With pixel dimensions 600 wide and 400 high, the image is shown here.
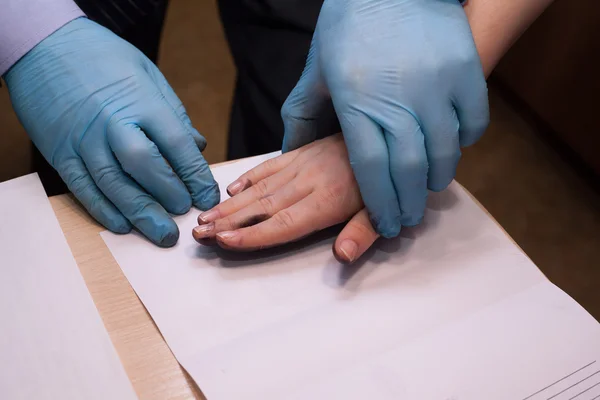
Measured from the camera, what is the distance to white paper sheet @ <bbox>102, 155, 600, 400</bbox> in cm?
54

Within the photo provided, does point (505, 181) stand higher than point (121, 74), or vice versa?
point (121, 74)

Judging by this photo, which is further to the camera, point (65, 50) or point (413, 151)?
point (65, 50)

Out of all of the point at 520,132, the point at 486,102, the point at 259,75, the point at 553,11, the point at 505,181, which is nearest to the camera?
the point at 486,102

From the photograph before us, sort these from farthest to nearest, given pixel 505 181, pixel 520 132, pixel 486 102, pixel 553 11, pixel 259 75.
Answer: pixel 520 132, pixel 505 181, pixel 553 11, pixel 259 75, pixel 486 102

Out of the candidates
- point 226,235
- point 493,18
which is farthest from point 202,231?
point 493,18

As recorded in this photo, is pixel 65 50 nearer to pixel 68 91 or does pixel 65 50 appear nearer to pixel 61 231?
pixel 68 91

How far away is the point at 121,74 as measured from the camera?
2.37 feet

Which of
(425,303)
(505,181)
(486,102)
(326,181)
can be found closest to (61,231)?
(326,181)

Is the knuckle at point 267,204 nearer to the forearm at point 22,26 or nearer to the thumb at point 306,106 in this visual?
the thumb at point 306,106

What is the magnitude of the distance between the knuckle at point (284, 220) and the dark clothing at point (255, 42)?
0.40m

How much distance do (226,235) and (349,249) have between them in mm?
142

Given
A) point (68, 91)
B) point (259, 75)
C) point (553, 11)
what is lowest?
point (553, 11)

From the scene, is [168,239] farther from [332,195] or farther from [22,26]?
[22,26]

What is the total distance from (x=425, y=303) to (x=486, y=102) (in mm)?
259
